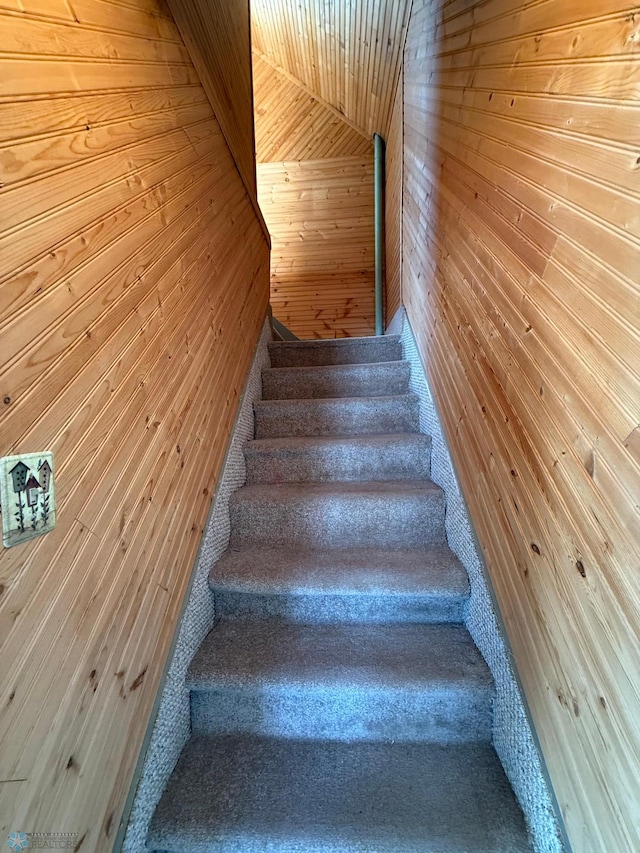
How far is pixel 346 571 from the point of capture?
52.4 inches

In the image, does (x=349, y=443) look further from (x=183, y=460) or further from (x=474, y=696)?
(x=474, y=696)

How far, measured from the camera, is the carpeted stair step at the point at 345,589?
1.27 meters

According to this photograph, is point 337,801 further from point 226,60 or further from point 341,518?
point 226,60

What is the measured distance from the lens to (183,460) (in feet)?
4.15

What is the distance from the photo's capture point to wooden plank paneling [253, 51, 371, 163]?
4035 millimetres

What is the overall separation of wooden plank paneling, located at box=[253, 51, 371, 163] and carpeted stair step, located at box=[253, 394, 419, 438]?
3521mm

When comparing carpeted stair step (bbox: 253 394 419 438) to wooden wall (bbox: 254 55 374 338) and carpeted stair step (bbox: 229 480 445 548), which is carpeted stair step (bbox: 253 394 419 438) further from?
wooden wall (bbox: 254 55 374 338)

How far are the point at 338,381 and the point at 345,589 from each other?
1.30 meters

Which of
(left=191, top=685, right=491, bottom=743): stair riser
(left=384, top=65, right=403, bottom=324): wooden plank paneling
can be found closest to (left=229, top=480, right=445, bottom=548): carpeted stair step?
(left=191, top=685, right=491, bottom=743): stair riser

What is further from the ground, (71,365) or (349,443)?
(71,365)

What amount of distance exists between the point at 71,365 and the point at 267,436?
130 cm

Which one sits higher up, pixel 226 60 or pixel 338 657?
pixel 226 60

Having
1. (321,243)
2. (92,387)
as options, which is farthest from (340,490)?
(321,243)

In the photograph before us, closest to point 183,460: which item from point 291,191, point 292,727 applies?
point 292,727
